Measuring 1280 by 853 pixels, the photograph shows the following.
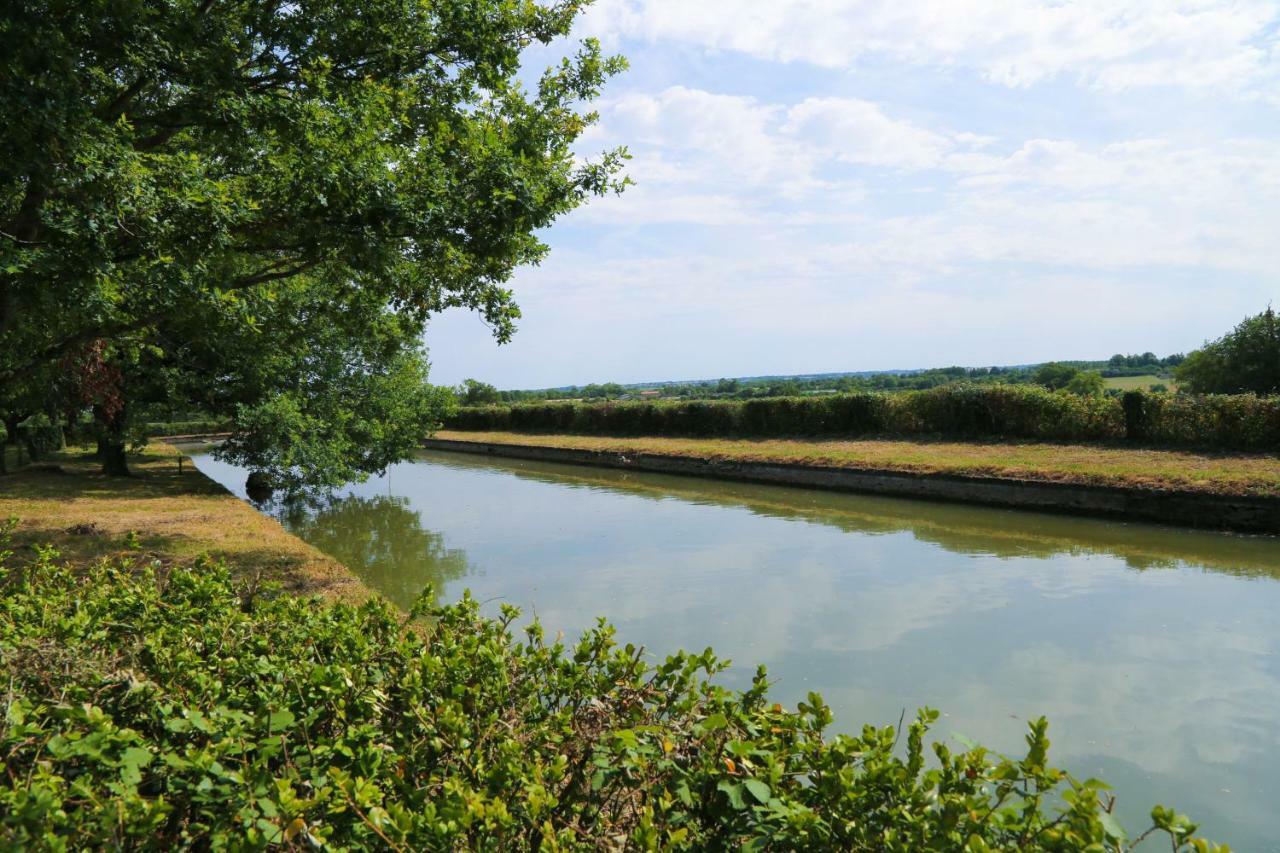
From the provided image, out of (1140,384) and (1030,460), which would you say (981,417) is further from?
(1030,460)

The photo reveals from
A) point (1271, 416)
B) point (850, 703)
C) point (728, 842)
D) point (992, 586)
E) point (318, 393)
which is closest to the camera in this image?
point (728, 842)

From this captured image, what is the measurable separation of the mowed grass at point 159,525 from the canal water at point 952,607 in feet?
→ 3.90

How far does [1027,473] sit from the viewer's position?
1395 cm

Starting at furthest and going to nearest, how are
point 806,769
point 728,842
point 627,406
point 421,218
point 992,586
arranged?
point 627,406, point 992,586, point 421,218, point 806,769, point 728,842

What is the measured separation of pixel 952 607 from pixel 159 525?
10469 mm

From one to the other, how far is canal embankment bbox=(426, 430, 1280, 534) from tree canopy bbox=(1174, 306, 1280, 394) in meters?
6.29

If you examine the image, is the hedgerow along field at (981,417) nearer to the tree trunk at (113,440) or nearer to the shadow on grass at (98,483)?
the shadow on grass at (98,483)

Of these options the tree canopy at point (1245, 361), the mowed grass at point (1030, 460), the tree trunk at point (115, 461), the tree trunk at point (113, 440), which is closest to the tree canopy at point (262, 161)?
the tree trunk at point (113, 440)

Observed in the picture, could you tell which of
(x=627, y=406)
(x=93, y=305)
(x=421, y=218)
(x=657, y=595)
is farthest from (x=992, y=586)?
(x=627, y=406)

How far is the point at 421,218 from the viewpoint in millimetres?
6293

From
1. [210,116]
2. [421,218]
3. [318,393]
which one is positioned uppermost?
[210,116]

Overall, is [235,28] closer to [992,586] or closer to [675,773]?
[675,773]

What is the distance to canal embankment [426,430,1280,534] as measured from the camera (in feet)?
37.1

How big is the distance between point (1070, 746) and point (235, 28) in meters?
8.46
